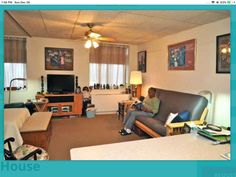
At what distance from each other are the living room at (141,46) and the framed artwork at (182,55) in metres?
0.07

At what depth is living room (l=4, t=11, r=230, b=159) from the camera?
8.57 feet

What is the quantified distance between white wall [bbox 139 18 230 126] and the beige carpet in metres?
1.36

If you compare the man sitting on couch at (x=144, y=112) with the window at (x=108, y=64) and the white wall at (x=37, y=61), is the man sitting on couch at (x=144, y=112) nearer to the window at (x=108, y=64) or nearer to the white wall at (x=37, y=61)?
the window at (x=108, y=64)

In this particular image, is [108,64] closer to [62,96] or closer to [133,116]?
[62,96]

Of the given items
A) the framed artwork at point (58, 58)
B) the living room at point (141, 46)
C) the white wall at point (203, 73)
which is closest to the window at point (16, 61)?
the living room at point (141, 46)

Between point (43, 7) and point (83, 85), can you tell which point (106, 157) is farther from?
point (83, 85)

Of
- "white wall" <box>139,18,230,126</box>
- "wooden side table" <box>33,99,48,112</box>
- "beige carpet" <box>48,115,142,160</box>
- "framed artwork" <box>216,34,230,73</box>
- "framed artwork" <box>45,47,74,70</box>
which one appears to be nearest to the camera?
"framed artwork" <box>216,34,230,73</box>

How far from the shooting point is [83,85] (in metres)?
5.20

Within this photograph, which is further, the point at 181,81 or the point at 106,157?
the point at 181,81

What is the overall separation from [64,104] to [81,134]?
1.48m

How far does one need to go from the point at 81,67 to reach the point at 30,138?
294cm

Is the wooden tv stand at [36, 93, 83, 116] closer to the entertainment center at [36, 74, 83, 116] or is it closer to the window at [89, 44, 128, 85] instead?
the entertainment center at [36, 74, 83, 116]

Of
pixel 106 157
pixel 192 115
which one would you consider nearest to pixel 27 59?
pixel 192 115

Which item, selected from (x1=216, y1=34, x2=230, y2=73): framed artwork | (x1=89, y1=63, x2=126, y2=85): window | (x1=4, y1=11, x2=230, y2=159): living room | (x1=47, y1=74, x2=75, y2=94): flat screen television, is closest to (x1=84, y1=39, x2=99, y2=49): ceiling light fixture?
(x1=4, y1=11, x2=230, y2=159): living room
